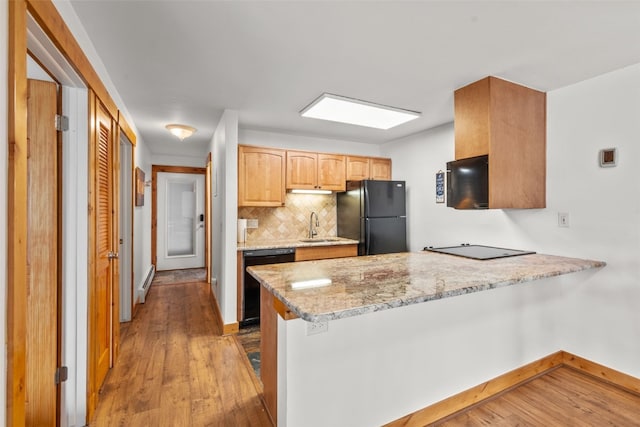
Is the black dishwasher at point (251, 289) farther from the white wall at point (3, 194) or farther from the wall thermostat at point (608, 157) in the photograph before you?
the wall thermostat at point (608, 157)

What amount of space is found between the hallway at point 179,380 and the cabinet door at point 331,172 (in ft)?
7.10

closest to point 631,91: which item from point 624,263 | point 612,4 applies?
point 612,4

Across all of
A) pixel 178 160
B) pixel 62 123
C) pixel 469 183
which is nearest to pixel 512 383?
pixel 469 183

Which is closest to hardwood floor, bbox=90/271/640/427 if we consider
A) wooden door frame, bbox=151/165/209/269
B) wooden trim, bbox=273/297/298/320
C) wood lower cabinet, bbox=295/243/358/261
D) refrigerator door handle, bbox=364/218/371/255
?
wooden trim, bbox=273/297/298/320

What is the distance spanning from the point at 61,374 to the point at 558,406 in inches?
118

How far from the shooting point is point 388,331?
1.74m

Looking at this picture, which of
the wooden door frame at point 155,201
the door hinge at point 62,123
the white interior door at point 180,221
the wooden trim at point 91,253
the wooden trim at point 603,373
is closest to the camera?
the door hinge at point 62,123

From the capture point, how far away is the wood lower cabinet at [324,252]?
3.64 metres

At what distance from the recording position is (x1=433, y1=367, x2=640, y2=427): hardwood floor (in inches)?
73.7

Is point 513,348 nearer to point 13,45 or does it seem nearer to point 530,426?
point 530,426

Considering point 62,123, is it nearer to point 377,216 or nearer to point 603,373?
point 377,216

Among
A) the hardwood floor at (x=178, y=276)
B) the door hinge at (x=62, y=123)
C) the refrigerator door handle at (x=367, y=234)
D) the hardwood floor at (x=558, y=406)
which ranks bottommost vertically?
the hardwood floor at (x=558, y=406)

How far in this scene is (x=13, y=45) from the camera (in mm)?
989

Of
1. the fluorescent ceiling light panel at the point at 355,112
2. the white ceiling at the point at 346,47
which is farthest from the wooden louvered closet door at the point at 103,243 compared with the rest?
the fluorescent ceiling light panel at the point at 355,112
